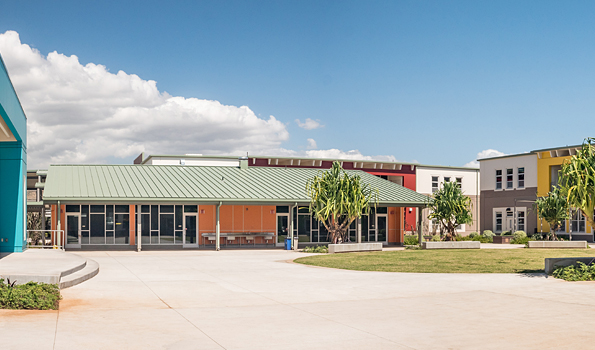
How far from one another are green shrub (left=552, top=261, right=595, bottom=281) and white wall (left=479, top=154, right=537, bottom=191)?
31956mm

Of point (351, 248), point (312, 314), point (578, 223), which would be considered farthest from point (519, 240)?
point (312, 314)

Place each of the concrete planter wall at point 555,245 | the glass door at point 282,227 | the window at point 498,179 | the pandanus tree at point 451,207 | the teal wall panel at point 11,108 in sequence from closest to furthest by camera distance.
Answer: the teal wall panel at point 11,108 < the concrete planter wall at point 555,245 < the pandanus tree at point 451,207 < the glass door at point 282,227 < the window at point 498,179

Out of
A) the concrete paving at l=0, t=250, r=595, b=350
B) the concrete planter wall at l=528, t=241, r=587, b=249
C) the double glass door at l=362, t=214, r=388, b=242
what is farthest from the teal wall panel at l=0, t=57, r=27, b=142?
the concrete planter wall at l=528, t=241, r=587, b=249

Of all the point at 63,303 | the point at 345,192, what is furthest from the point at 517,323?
the point at 345,192

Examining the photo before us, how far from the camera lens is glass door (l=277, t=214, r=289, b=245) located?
117 ft

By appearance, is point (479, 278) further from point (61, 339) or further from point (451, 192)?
point (451, 192)

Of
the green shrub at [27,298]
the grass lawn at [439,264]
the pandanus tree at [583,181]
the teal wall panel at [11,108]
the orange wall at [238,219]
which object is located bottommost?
the grass lawn at [439,264]

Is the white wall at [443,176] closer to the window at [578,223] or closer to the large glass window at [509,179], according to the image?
the large glass window at [509,179]

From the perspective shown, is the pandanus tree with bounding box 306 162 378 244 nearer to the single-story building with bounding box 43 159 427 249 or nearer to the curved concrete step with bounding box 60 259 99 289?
the single-story building with bounding box 43 159 427 249

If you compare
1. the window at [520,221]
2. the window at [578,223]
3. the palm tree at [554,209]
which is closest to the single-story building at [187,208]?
the palm tree at [554,209]

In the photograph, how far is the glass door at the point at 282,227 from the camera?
35.5 metres

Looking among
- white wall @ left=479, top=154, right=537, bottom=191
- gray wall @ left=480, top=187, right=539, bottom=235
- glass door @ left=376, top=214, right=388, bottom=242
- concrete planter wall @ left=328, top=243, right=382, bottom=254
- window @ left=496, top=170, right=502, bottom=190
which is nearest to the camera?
concrete planter wall @ left=328, top=243, right=382, bottom=254

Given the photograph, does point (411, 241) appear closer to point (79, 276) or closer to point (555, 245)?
point (555, 245)

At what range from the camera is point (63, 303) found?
1136 cm
